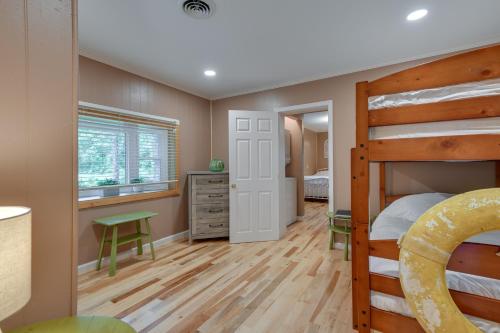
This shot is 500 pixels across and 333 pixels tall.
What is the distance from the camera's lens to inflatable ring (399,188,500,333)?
0.90m

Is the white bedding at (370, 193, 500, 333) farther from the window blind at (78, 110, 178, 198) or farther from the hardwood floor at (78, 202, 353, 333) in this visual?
the window blind at (78, 110, 178, 198)

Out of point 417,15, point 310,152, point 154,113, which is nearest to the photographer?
point 417,15

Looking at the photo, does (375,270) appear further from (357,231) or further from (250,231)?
(250,231)

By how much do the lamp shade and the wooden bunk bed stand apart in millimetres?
1364

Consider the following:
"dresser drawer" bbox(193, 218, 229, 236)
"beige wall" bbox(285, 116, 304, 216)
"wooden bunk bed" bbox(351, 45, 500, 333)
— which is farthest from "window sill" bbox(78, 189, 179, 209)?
"wooden bunk bed" bbox(351, 45, 500, 333)

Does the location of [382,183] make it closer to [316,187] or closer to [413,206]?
[413,206]

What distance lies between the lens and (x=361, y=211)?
48.5 inches

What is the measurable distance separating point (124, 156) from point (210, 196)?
1310 millimetres

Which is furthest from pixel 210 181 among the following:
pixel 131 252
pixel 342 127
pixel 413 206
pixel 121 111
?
pixel 413 206

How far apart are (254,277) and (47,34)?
2.41 meters

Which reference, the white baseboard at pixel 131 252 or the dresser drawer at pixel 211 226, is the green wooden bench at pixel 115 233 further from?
the dresser drawer at pixel 211 226

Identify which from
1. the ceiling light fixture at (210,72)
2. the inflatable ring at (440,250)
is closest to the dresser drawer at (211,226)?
the ceiling light fixture at (210,72)

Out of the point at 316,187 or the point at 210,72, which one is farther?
the point at 316,187

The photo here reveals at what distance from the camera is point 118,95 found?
9.50 feet
